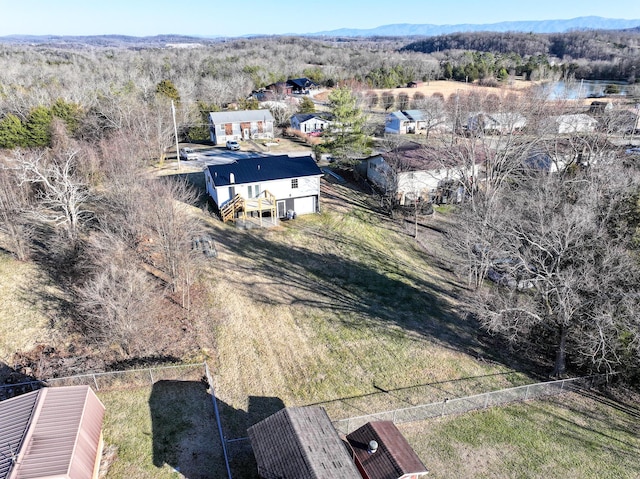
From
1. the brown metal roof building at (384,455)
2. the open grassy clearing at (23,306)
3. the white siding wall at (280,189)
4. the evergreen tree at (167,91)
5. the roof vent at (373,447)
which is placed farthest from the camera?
the evergreen tree at (167,91)

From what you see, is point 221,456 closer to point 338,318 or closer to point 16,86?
point 338,318

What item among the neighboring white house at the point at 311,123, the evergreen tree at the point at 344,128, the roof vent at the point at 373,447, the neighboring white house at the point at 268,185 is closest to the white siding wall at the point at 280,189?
the neighboring white house at the point at 268,185

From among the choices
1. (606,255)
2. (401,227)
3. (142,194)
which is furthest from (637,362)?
(142,194)

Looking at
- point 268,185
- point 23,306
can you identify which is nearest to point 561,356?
point 268,185

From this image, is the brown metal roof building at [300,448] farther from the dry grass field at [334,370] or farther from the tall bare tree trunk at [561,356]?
the tall bare tree trunk at [561,356]

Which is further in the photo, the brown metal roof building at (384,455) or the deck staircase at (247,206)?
the deck staircase at (247,206)

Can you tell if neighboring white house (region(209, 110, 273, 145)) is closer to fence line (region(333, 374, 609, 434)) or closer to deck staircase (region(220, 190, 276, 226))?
deck staircase (region(220, 190, 276, 226))

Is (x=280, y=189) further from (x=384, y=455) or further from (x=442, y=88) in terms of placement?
(x=442, y=88)

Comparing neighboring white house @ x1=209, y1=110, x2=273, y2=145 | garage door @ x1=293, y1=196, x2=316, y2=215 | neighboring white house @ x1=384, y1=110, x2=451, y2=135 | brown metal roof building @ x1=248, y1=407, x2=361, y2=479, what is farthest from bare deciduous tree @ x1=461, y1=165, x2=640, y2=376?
neighboring white house @ x1=384, y1=110, x2=451, y2=135
